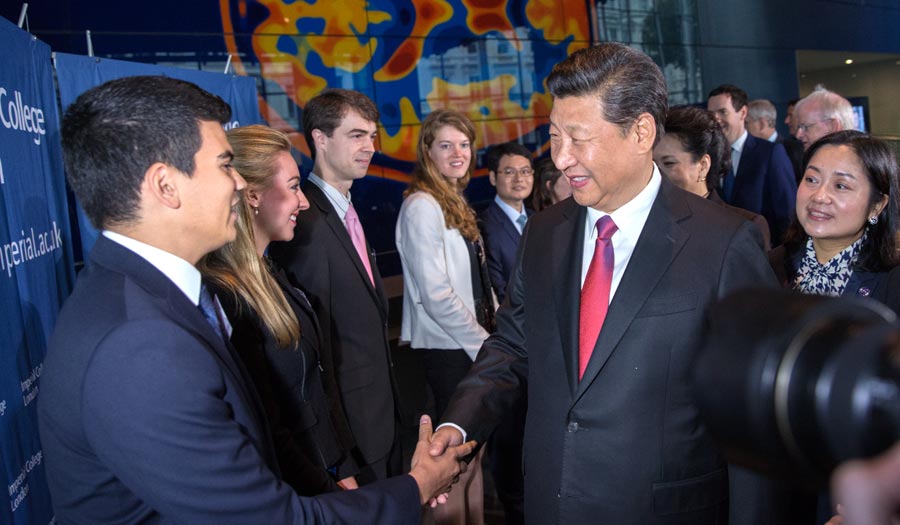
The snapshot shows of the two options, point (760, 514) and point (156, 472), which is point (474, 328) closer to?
point (760, 514)

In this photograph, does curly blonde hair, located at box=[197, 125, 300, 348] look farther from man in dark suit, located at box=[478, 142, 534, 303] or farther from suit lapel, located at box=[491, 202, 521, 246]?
suit lapel, located at box=[491, 202, 521, 246]

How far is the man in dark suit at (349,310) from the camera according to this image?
2729 mm

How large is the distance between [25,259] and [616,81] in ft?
5.24

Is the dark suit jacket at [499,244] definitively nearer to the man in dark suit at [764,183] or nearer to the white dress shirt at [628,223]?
the man in dark suit at [764,183]

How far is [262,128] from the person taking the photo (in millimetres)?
Result: 2473

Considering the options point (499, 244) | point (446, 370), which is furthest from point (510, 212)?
point (446, 370)

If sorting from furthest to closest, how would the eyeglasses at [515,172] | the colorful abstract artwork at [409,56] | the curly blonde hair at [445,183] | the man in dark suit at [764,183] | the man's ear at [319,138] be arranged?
the colorful abstract artwork at [409,56] → the man in dark suit at [764,183] → the eyeglasses at [515,172] → the curly blonde hair at [445,183] → the man's ear at [319,138]

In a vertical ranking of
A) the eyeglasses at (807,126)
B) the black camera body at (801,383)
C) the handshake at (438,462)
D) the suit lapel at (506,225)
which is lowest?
the handshake at (438,462)

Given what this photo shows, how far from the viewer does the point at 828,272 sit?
2.36 meters

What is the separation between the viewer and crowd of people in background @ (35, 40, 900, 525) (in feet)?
4.02

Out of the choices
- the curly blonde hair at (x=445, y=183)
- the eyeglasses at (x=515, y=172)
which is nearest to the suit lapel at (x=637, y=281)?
the curly blonde hair at (x=445, y=183)

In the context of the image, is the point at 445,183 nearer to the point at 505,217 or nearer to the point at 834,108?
the point at 505,217

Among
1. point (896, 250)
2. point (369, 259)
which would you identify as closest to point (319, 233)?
point (369, 259)

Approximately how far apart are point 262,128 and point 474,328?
136cm
